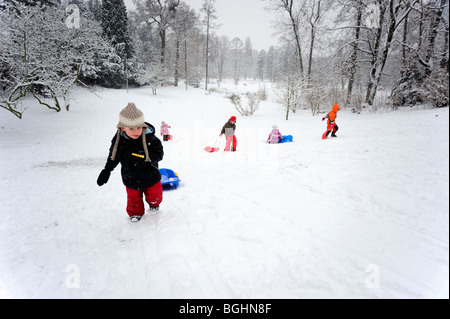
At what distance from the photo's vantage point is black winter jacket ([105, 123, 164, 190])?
2.62m

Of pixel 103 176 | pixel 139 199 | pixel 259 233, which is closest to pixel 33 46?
pixel 103 176

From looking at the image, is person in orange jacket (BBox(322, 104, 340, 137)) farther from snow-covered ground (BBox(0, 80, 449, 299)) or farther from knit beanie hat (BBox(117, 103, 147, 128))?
knit beanie hat (BBox(117, 103, 147, 128))

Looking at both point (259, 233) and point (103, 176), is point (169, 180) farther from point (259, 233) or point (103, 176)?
point (259, 233)

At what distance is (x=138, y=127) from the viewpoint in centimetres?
253

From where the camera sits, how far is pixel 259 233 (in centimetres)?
232

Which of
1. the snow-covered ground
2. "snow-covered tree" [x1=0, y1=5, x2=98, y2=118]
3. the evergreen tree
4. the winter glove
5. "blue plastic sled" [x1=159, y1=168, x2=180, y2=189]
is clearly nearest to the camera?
the snow-covered ground

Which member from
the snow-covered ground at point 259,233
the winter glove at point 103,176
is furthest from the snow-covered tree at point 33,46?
the winter glove at point 103,176

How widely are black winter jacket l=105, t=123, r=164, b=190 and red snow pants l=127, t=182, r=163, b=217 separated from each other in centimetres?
10

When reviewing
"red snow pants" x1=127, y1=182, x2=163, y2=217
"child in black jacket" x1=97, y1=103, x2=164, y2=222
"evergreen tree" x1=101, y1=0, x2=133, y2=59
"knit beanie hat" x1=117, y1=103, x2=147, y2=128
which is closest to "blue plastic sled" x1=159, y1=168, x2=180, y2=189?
"red snow pants" x1=127, y1=182, x2=163, y2=217

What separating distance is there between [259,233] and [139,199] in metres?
1.66

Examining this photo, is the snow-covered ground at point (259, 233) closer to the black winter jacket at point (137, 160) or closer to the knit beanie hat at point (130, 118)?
the black winter jacket at point (137, 160)

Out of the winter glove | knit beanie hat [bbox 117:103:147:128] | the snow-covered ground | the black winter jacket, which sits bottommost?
the snow-covered ground
